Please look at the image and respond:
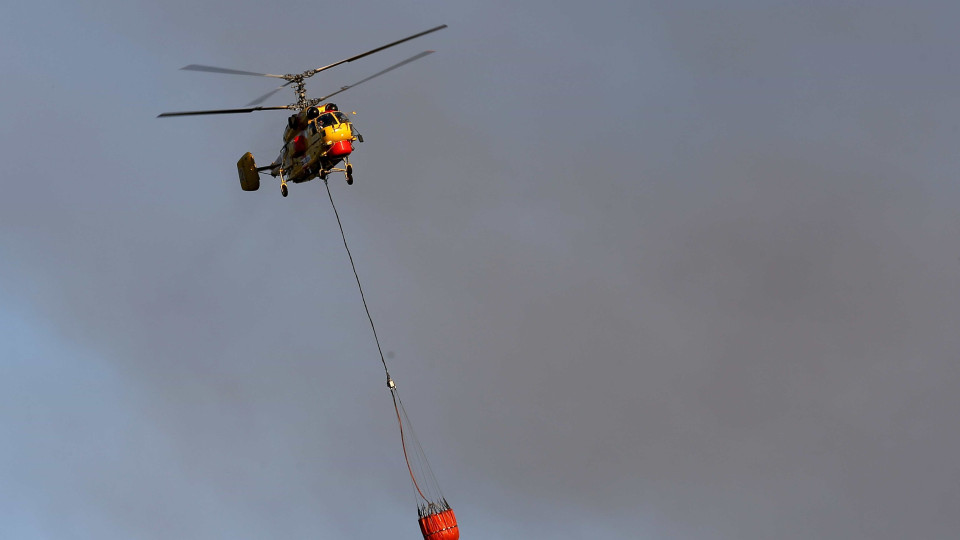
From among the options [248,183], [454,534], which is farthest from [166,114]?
[454,534]

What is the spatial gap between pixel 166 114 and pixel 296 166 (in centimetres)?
814

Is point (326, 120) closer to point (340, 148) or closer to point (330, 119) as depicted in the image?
point (330, 119)

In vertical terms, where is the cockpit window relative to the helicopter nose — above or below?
above

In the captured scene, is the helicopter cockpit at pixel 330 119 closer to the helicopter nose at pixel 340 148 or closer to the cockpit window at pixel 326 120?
the cockpit window at pixel 326 120

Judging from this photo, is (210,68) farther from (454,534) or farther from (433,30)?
(454,534)

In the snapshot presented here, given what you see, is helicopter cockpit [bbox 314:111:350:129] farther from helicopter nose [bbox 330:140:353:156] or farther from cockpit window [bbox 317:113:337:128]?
helicopter nose [bbox 330:140:353:156]

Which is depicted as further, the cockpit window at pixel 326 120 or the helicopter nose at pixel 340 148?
the cockpit window at pixel 326 120

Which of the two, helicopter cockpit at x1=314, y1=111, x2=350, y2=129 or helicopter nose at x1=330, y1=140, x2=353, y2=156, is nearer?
helicopter nose at x1=330, y1=140, x2=353, y2=156

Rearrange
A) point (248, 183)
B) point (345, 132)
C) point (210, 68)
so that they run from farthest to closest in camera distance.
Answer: point (248, 183) → point (345, 132) → point (210, 68)

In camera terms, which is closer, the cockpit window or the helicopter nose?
the helicopter nose

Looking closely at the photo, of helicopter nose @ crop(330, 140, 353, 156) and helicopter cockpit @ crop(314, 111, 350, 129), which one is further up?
helicopter cockpit @ crop(314, 111, 350, 129)

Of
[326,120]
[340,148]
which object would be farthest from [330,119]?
[340,148]

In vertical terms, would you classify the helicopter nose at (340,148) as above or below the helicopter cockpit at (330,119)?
below

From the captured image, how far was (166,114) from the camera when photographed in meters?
80.6
